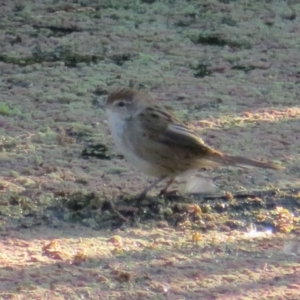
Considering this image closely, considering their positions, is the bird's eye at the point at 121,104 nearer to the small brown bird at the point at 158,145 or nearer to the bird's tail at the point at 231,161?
A: the small brown bird at the point at 158,145

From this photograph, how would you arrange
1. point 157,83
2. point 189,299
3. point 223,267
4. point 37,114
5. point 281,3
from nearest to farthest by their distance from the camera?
1. point 189,299
2. point 223,267
3. point 37,114
4. point 157,83
5. point 281,3

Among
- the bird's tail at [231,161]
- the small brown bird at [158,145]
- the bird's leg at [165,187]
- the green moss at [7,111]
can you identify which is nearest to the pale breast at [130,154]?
the small brown bird at [158,145]

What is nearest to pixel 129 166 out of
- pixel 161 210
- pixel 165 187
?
pixel 165 187

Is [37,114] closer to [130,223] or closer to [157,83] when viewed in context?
[157,83]

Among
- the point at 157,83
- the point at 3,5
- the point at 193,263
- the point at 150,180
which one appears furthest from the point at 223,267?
the point at 3,5

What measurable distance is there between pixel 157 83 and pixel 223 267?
3.16 m

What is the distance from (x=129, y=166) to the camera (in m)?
6.23

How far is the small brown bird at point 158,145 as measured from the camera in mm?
5648

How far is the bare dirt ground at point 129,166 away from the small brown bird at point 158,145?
0.19 metres

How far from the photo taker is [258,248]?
5164 millimetres

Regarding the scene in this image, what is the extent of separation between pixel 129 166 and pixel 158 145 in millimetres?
611

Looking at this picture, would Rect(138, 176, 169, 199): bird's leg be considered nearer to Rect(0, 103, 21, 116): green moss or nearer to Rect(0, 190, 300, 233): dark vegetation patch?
Rect(0, 190, 300, 233): dark vegetation patch

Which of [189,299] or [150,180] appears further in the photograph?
Answer: [150,180]

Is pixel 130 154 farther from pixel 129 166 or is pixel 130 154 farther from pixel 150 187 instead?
pixel 129 166
